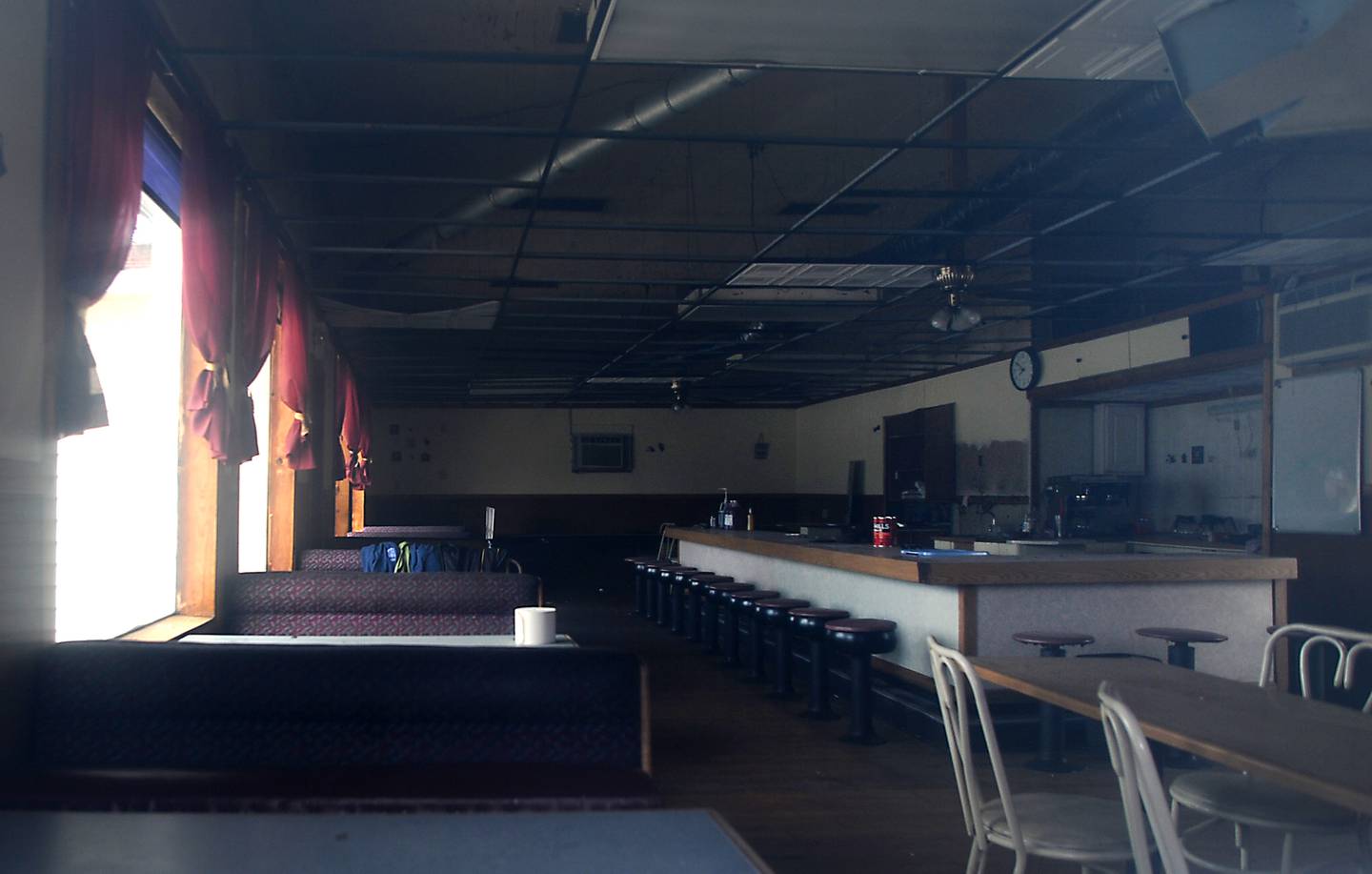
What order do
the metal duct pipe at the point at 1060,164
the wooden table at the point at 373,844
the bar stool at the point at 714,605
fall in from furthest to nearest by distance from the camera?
the bar stool at the point at 714,605 < the metal duct pipe at the point at 1060,164 < the wooden table at the point at 373,844

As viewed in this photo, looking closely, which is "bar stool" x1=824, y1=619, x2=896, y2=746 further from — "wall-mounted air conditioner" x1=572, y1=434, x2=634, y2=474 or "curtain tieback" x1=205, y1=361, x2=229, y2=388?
"wall-mounted air conditioner" x1=572, y1=434, x2=634, y2=474

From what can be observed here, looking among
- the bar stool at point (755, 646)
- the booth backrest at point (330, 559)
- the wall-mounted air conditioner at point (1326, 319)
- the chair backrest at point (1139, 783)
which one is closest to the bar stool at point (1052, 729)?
the bar stool at point (755, 646)

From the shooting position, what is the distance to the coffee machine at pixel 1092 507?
→ 36.3 ft

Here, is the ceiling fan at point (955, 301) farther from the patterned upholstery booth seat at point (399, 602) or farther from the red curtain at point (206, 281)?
the red curtain at point (206, 281)

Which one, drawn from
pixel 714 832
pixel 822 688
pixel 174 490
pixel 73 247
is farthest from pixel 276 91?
pixel 714 832

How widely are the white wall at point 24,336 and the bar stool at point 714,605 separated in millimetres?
5852

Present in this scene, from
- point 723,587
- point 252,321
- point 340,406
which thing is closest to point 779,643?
point 723,587

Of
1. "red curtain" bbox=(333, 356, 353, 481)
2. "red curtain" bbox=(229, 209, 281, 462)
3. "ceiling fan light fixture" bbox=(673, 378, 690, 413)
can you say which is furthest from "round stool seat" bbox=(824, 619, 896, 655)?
"ceiling fan light fixture" bbox=(673, 378, 690, 413)

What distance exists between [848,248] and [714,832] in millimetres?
10980

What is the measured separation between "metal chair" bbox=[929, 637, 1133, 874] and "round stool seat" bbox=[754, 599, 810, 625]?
3.74 m

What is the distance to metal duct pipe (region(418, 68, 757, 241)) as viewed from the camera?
6789 mm

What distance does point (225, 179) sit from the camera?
5090mm

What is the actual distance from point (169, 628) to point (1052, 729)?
4149mm

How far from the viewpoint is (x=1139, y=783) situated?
7.64ft
